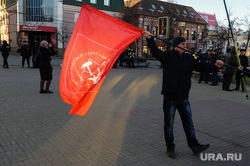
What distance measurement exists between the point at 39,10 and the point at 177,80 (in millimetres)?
40262

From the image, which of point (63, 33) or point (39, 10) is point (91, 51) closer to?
point (63, 33)

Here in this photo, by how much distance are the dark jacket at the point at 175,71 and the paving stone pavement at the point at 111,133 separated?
1.04 m

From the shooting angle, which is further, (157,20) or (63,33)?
(157,20)

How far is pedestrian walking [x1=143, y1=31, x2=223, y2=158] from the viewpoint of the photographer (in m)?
3.83

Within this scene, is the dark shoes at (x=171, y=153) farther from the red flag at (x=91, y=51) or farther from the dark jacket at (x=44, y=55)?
the dark jacket at (x=44, y=55)

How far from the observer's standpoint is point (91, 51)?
382cm

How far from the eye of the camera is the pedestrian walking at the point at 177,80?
383cm

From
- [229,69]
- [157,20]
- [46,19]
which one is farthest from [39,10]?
[229,69]

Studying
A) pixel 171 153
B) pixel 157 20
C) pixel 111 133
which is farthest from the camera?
pixel 157 20

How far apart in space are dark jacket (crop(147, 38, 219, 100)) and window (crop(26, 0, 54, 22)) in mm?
39085

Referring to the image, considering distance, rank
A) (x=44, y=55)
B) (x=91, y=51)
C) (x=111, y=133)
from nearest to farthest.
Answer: (x=91, y=51), (x=111, y=133), (x=44, y=55)

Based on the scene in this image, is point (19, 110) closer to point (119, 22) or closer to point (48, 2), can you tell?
point (119, 22)

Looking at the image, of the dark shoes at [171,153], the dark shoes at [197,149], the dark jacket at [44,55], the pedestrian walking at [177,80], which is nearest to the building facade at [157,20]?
the dark jacket at [44,55]

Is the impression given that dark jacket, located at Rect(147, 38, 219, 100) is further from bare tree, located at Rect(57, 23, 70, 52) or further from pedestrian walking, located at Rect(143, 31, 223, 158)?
bare tree, located at Rect(57, 23, 70, 52)
